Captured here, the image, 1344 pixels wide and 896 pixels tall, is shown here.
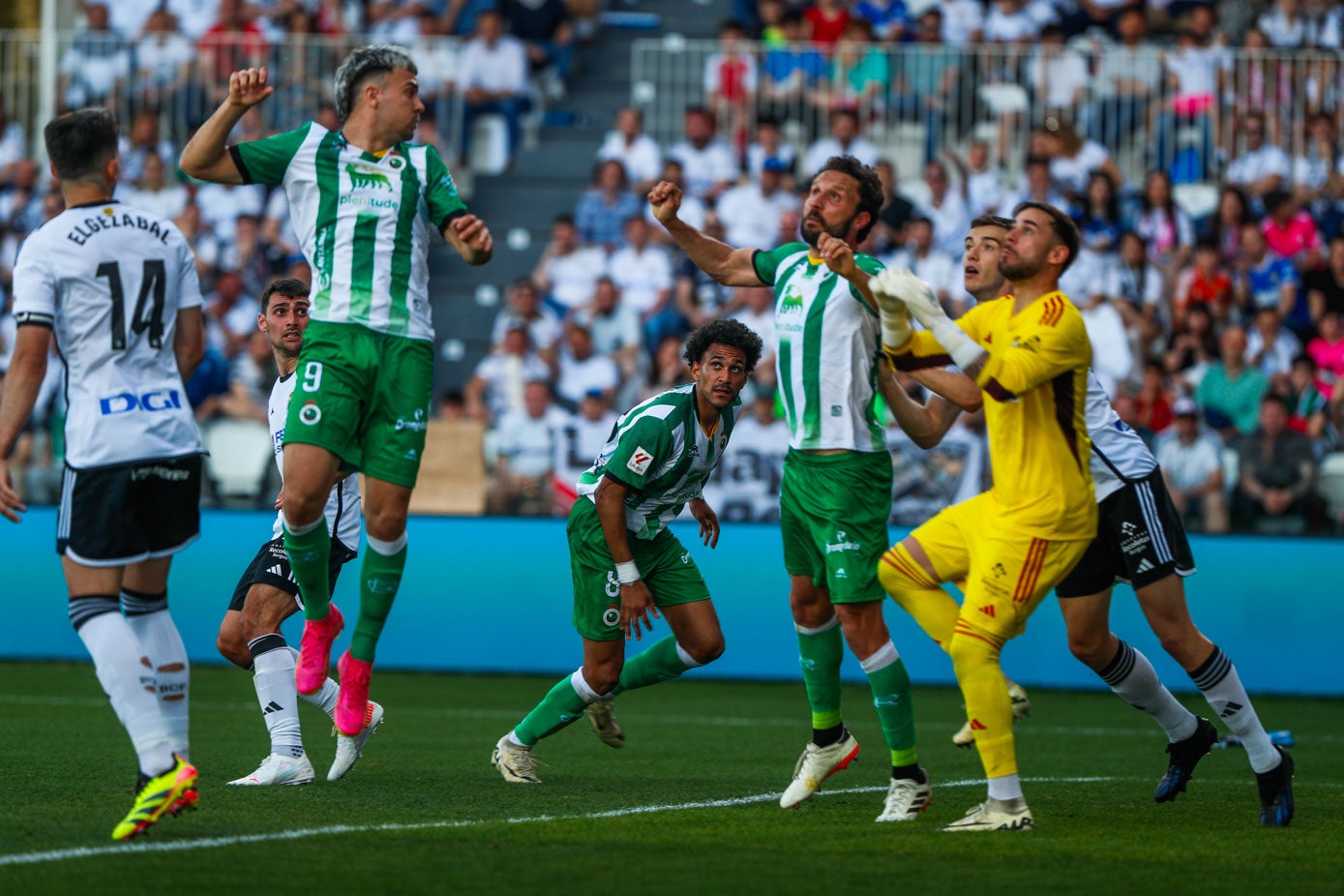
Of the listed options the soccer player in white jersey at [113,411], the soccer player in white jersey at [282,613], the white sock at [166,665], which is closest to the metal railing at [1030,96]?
the soccer player in white jersey at [282,613]

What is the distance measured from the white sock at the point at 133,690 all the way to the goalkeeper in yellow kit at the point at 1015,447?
278 centimetres

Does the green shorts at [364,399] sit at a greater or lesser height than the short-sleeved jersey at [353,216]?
lesser

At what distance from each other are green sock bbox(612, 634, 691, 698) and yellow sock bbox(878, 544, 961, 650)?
1.49 meters

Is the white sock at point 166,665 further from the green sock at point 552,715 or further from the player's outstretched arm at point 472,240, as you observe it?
the green sock at point 552,715

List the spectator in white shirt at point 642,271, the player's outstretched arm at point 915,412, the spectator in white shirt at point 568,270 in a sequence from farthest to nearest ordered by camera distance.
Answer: the spectator in white shirt at point 568,270 → the spectator in white shirt at point 642,271 → the player's outstretched arm at point 915,412

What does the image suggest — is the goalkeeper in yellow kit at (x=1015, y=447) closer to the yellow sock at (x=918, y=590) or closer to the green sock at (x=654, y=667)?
the yellow sock at (x=918, y=590)

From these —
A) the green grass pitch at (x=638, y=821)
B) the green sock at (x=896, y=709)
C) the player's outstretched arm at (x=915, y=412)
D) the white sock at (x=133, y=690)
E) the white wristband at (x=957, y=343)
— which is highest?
the white wristband at (x=957, y=343)

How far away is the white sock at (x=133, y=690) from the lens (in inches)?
229

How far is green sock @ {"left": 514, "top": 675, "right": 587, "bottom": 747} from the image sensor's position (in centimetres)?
797

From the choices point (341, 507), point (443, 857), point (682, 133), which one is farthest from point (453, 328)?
point (443, 857)

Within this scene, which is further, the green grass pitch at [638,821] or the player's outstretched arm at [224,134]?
the player's outstretched arm at [224,134]

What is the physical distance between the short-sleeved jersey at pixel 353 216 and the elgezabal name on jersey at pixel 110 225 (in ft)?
3.65

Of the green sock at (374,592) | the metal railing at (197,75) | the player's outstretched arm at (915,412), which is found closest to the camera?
the player's outstretched arm at (915,412)

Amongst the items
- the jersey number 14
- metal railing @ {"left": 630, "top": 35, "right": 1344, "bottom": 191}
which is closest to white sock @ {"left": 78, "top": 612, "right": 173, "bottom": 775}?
the jersey number 14
